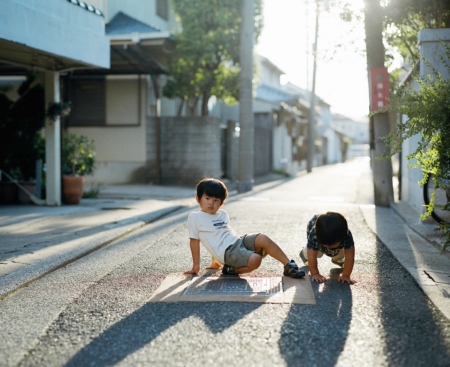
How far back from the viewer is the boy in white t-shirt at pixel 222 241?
195 inches

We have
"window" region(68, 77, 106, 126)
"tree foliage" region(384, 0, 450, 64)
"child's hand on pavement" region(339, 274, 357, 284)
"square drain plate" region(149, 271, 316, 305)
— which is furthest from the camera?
"window" region(68, 77, 106, 126)

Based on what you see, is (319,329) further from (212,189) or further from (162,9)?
(162,9)

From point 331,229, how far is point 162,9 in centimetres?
1813

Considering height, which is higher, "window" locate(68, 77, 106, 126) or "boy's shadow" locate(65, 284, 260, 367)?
"window" locate(68, 77, 106, 126)

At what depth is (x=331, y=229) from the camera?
4.68 metres

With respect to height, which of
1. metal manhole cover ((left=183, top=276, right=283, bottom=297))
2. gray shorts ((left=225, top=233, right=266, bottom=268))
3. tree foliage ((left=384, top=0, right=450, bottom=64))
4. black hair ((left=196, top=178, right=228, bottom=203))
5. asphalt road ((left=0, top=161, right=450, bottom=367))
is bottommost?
asphalt road ((left=0, top=161, right=450, bottom=367))

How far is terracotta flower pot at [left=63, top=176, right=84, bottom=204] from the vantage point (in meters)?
11.0

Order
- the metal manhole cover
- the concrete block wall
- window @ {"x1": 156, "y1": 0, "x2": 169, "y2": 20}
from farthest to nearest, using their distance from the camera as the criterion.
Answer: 1. window @ {"x1": 156, "y1": 0, "x2": 169, "y2": 20}
2. the concrete block wall
3. the metal manhole cover

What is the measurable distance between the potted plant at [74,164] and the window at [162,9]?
393 inches

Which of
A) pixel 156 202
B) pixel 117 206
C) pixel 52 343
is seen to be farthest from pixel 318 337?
pixel 156 202

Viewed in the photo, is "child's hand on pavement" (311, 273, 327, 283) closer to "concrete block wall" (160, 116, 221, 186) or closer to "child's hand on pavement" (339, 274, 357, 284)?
"child's hand on pavement" (339, 274, 357, 284)

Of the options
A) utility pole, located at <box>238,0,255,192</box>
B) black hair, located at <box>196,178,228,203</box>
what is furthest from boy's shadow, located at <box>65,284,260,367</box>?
utility pole, located at <box>238,0,255,192</box>

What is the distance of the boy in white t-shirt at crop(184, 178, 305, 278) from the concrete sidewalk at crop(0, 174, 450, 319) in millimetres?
1238

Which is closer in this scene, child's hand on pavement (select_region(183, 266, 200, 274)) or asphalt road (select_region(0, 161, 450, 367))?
asphalt road (select_region(0, 161, 450, 367))
